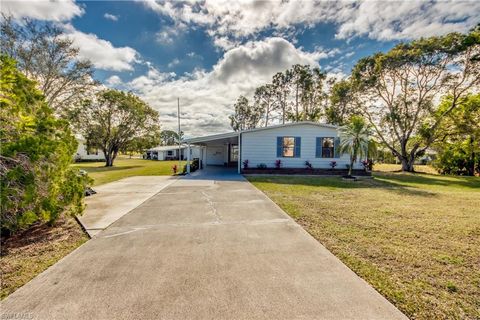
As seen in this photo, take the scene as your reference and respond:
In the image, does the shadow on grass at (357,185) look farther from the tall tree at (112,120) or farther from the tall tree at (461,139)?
the tall tree at (112,120)

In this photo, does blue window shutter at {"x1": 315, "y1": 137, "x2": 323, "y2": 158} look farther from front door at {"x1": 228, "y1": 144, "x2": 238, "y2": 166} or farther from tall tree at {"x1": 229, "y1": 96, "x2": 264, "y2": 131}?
tall tree at {"x1": 229, "y1": 96, "x2": 264, "y2": 131}

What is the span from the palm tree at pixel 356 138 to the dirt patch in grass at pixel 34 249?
13.1 metres

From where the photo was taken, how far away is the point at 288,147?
14375mm

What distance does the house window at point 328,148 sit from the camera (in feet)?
47.0

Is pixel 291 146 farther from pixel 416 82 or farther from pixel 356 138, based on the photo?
pixel 416 82

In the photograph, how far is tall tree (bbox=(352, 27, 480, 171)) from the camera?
15820mm

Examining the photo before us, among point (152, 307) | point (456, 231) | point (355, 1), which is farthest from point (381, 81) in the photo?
point (152, 307)

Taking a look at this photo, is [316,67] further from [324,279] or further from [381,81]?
[324,279]

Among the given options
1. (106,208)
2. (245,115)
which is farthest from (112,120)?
(106,208)

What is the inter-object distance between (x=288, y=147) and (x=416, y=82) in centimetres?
1466

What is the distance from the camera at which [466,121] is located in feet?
59.9

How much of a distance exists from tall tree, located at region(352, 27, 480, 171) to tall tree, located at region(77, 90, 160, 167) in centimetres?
2690

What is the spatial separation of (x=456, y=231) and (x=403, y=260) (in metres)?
2.45

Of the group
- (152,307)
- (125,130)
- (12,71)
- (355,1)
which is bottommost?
(152,307)
